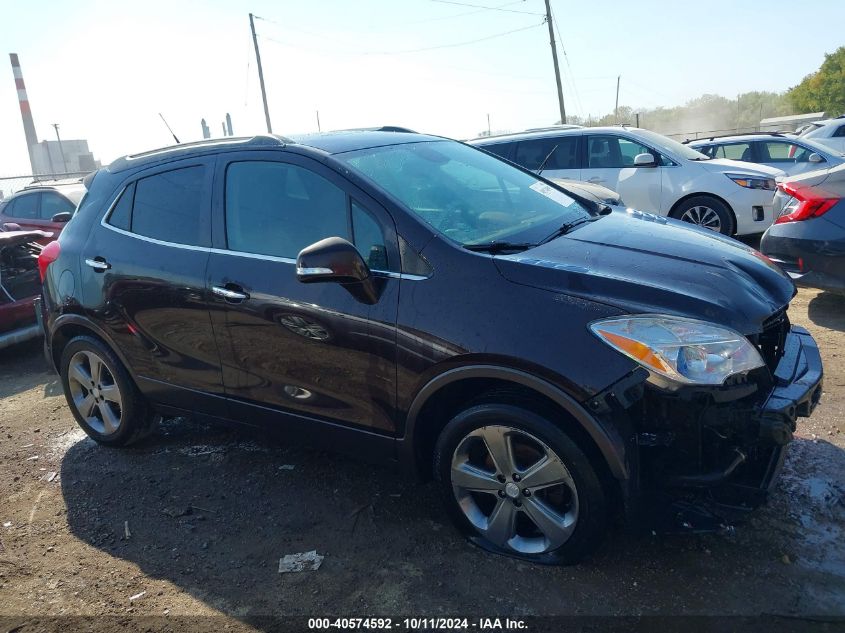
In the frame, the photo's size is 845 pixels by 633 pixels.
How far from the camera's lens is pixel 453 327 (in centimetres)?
284

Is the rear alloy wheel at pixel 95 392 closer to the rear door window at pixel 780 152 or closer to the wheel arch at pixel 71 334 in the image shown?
the wheel arch at pixel 71 334

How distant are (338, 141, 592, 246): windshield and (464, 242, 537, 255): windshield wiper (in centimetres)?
5

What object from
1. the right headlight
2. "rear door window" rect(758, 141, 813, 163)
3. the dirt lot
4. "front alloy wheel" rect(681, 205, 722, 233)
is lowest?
the dirt lot

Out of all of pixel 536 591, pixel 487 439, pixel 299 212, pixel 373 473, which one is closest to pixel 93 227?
pixel 299 212

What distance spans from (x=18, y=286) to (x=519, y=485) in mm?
6173

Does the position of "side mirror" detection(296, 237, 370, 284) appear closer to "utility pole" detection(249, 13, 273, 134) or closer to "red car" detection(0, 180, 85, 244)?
"red car" detection(0, 180, 85, 244)

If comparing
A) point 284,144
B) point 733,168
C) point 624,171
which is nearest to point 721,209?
point 733,168

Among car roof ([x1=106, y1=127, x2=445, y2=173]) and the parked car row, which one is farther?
car roof ([x1=106, y1=127, x2=445, y2=173])

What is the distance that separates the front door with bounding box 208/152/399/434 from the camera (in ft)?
10.2

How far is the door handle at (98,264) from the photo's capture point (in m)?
4.11

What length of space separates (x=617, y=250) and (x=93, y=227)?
10.3ft

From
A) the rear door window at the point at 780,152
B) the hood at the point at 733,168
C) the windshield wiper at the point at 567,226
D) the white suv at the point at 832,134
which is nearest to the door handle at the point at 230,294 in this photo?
the windshield wiper at the point at 567,226

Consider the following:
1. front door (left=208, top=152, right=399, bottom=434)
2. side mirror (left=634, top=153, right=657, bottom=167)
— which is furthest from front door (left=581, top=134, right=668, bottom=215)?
front door (left=208, top=152, right=399, bottom=434)

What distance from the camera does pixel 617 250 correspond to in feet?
10.1
